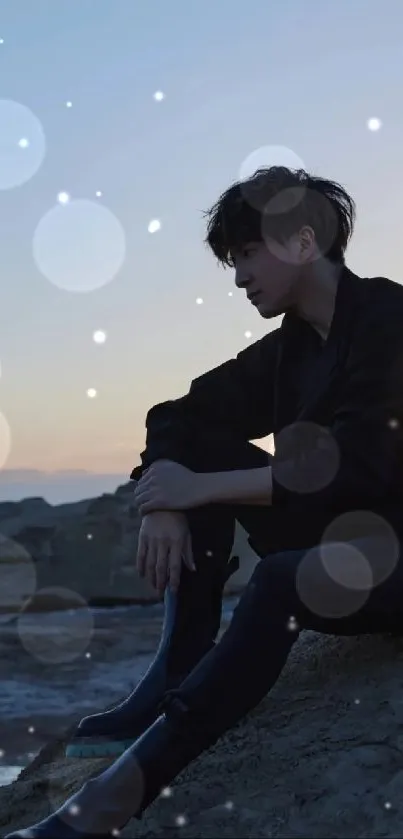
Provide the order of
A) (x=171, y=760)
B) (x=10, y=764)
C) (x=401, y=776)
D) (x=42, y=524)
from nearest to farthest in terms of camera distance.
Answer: (x=171, y=760) < (x=401, y=776) < (x=10, y=764) < (x=42, y=524)

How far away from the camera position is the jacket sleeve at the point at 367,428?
2.32 m

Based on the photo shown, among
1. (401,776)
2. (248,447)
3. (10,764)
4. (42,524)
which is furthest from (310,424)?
(42,524)

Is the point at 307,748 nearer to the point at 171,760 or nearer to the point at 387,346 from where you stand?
the point at 171,760

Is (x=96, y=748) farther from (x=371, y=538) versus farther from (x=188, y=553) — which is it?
(x=371, y=538)

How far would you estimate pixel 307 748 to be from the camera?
241 centimetres

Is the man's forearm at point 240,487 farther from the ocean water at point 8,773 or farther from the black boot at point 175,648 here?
the ocean water at point 8,773

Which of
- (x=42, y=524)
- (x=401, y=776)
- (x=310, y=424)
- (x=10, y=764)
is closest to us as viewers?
(x=401, y=776)

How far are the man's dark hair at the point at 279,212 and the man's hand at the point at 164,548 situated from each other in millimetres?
674

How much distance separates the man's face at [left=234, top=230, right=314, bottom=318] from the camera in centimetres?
255

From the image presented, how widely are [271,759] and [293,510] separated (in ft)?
1.87

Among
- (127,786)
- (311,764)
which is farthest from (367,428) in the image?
(127,786)

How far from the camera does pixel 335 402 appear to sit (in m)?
2.53

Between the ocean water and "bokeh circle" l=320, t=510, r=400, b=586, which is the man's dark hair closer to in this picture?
"bokeh circle" l=320, t=510, r=400, b=586

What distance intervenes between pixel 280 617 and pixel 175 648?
1.95 ft
